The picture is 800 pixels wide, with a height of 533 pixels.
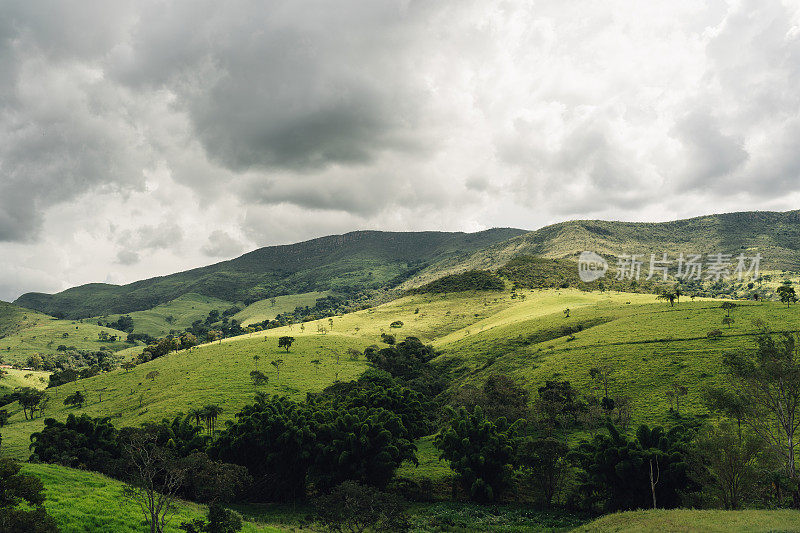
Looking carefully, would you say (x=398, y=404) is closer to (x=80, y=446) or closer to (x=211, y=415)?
(x=211, y=415)

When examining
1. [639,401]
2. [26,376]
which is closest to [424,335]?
[639,401]

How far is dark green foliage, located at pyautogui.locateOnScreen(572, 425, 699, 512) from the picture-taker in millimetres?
38156

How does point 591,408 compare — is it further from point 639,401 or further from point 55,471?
point 55,471

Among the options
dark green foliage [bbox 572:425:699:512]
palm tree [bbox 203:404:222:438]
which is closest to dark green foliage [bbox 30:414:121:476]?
palm tree [bbox 203:404:222:438]

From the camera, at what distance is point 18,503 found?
19.0 m


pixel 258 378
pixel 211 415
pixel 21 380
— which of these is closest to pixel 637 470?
pixel 211 415

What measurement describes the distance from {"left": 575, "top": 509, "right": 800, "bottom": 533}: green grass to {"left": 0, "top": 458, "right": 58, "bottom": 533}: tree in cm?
3349

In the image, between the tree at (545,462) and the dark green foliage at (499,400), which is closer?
the tree at (545,462)

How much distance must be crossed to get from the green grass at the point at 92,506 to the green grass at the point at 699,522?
2940 centimetres

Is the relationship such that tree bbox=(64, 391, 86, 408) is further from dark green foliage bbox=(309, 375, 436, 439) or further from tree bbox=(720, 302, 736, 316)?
tree bbox=(720, 302, 736, 316)

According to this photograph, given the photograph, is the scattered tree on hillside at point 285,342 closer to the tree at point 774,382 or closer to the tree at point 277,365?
the tree at point 277,365

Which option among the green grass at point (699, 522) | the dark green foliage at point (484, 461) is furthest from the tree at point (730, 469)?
the dark green foliage at point (484, 461)

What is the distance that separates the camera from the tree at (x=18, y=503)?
57.0 feet

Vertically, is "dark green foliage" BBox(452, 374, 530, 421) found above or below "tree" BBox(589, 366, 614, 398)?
below
